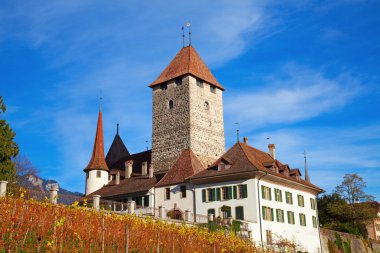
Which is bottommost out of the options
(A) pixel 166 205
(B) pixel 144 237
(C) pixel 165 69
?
(B) pixel 144 237

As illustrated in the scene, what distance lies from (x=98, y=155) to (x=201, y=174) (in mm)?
15392

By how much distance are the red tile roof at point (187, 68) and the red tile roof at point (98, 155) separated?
798 cm

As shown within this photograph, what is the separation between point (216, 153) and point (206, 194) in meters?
9.13

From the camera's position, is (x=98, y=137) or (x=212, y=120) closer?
(x=212, y=120)

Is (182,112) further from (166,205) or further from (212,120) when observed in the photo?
(166,205)

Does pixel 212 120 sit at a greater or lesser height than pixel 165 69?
lesser

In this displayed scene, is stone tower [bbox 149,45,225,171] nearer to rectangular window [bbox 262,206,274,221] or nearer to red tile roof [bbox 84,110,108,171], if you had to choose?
red tile roof [bbox 84,110,108,171]

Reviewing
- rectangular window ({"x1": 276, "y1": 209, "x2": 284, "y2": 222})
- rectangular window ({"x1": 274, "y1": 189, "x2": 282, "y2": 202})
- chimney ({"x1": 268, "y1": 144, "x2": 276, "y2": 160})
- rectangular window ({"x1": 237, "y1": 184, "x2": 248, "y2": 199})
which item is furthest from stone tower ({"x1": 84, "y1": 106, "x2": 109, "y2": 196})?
rectangular window ({"x1": 276, "y1": 209, "x2": 284, "y2": 222})

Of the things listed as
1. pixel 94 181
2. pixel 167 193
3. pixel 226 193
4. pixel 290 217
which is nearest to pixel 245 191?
pixel 226 193

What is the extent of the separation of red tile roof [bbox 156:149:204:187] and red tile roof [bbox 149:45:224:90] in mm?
8039

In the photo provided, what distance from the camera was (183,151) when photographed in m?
41.4

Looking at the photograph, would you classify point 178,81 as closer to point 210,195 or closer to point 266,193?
point 210,195

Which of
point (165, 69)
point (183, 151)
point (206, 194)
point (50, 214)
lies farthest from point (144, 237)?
point (165, 69)

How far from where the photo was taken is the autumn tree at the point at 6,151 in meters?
28.3
